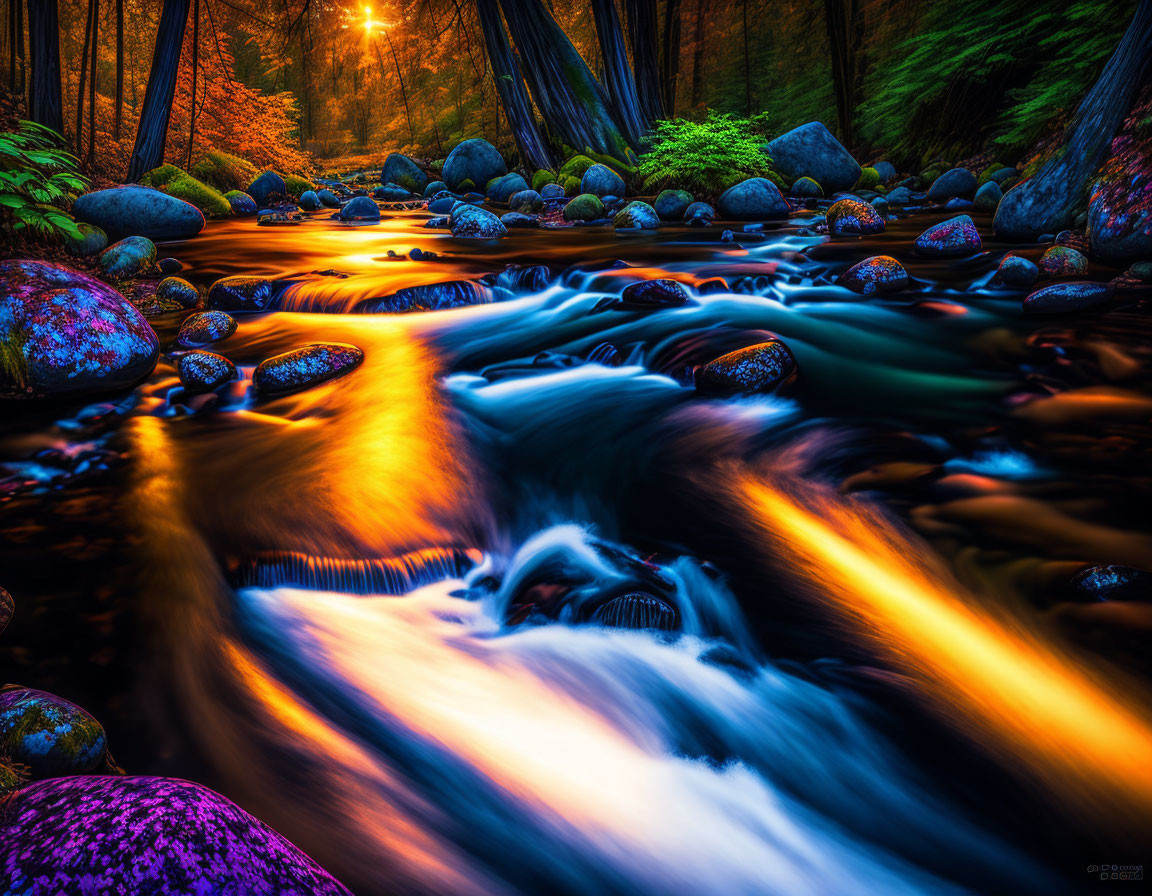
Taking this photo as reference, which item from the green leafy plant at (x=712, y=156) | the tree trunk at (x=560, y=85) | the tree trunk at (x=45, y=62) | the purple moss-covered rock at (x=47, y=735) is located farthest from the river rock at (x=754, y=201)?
the purple moss-covered rock at (x=47, y=735)

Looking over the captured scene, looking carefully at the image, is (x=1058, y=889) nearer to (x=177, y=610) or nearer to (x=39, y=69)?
(x=177, y=610)

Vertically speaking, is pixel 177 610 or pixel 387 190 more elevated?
pixel 387 190

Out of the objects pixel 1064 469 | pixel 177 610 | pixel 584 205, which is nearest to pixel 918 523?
pixel 1064 469

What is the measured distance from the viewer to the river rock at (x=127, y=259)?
689 cm

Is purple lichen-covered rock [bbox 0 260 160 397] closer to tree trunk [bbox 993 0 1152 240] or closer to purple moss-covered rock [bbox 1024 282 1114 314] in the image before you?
purple moss-covered rock [bbox 1024 282 1114 314]

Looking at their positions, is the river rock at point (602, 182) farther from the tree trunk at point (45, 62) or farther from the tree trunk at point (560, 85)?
the tree trunk at point (45, 62)

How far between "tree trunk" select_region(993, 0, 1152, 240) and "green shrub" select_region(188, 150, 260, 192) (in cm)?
1550

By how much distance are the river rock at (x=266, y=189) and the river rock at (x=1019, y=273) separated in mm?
15305

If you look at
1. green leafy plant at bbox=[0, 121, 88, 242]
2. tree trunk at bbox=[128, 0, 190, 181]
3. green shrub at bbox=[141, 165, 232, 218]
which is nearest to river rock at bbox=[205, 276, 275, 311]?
green leafy plant at bbox=[0, 121, 88, 242]

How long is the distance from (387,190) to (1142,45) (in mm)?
16510

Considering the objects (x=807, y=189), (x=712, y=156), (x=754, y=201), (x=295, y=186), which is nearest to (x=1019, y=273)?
(x=754, y=201)

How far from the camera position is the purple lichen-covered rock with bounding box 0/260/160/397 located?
3975 millimetres

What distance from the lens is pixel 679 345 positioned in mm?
5031

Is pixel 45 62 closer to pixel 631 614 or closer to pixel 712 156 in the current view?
pixel 712 156
